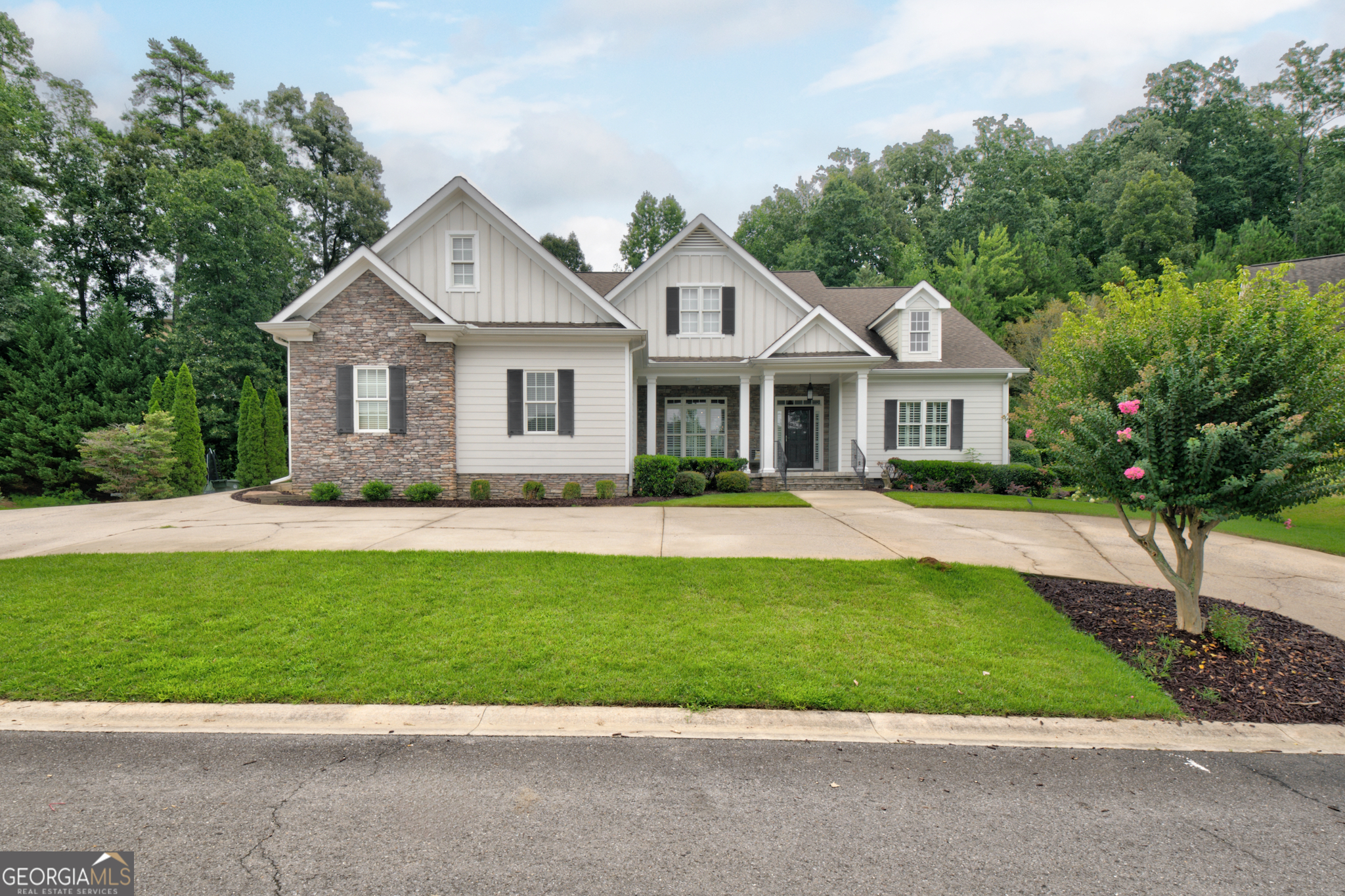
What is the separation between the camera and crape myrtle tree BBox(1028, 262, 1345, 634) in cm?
480

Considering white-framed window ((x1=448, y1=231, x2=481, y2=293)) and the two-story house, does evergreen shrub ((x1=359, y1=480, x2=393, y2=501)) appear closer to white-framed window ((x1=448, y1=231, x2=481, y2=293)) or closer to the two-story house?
the two-story house

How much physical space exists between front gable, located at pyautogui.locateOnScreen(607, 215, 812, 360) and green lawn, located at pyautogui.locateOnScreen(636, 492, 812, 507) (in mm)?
5131

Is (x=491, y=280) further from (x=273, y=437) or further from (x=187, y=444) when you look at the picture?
(x=273, y=437)

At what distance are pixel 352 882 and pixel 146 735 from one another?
2.28 meters

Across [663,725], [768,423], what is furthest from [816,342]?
[663,725]

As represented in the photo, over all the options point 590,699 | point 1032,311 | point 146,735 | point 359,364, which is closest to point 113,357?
point 359,364

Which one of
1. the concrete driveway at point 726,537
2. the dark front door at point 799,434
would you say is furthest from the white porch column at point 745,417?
the concrete driveway at point 726,537

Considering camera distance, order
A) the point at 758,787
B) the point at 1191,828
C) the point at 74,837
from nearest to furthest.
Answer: the point at 74,837
the point at 1191,828
the point at 758,787

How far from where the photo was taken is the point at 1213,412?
5.11 meters

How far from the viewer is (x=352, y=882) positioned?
2.47m

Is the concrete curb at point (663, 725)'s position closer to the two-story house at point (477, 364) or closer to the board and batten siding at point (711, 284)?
the two-story house at point (477, 364)

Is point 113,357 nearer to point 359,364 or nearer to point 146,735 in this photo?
point 359,364

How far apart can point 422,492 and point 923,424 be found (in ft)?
46.6

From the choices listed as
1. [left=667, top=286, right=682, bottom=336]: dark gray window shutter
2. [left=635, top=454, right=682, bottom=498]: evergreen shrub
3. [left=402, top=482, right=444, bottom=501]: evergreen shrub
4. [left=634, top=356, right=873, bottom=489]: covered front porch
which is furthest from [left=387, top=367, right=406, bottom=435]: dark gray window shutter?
[left=667, top=286, right=682, bottom=336]: dark gray window shutter
